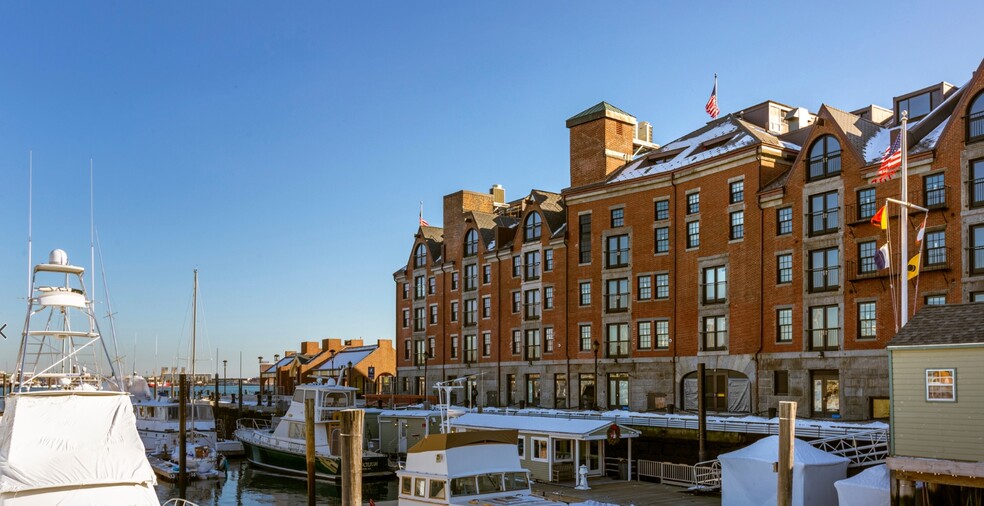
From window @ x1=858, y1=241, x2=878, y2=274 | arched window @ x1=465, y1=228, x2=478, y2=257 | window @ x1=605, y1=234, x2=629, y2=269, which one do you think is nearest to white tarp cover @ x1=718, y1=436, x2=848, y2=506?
window @ x1=858, y1=241, x2=878, y2=274

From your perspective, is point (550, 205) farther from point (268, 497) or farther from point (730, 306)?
point (268, 497)

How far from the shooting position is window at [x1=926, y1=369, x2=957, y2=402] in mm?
25062

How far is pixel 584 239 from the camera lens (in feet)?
201

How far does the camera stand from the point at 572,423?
4059 centimetres

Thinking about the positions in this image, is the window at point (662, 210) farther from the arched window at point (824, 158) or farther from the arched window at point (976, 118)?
the arched window at point (976, 118)

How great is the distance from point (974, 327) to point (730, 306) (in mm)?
25766

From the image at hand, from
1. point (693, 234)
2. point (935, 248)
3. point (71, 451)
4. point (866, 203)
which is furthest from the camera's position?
point (693, 234)

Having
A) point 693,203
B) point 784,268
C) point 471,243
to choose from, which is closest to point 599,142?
point 693,203

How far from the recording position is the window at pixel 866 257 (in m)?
44.3

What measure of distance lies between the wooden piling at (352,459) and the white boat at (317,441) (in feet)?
78.3

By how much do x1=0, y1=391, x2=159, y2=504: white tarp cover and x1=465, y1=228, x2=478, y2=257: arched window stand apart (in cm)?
4837

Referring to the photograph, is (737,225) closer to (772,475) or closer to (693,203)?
(693,203)

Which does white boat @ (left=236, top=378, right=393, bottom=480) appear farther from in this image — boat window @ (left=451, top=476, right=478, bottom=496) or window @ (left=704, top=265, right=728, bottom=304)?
boat window @ (left=451, top=476, right=478, bottom=496)

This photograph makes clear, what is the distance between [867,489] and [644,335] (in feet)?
94.9
